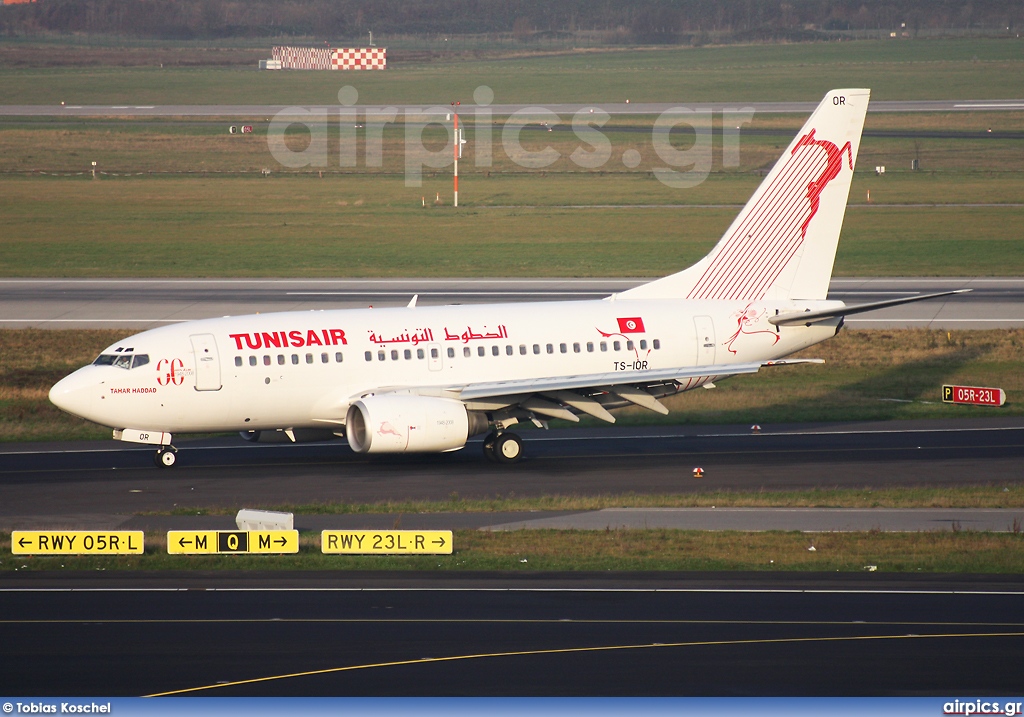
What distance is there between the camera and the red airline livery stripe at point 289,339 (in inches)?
1471

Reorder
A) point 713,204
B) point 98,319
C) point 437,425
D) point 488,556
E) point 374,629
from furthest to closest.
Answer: point 713,204 < point 98,319 < point 437,425 < point 488,556 < point 374,629

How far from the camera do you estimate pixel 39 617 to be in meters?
23.5

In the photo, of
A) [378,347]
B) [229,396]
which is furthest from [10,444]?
[378,347]

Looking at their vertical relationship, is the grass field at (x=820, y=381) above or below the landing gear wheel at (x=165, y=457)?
above

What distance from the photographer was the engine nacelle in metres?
35.9

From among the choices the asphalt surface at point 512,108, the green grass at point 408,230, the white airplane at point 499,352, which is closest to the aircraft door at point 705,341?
the white airplane at point 499,352

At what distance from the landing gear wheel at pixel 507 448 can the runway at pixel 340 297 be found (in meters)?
24.7

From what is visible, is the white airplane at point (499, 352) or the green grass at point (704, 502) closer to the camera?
the green grass at point (704, 502)

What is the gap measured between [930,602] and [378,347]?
18.7 metres

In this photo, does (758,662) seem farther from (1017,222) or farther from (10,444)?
(1017,222)

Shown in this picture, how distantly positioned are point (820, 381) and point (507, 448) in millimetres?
16871

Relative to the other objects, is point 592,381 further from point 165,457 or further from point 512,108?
point 512,108
